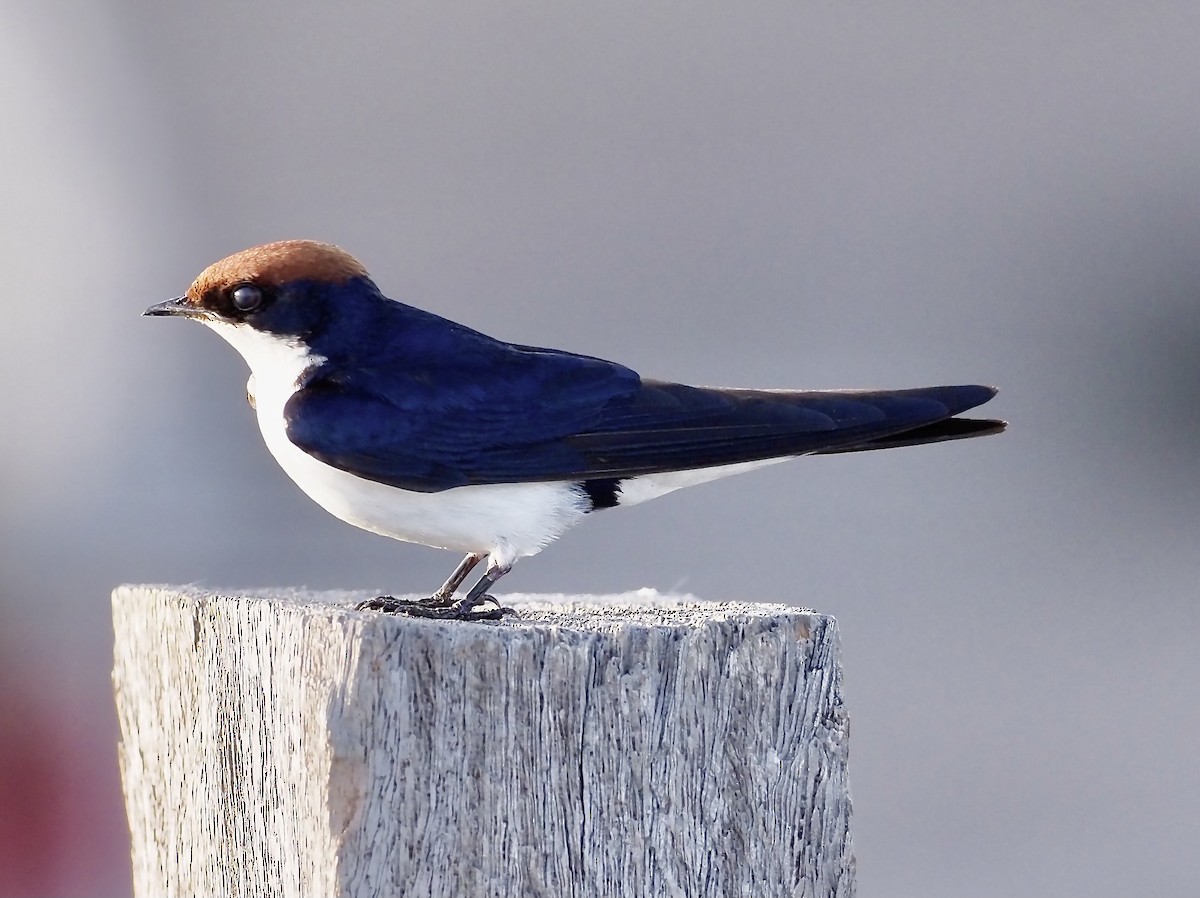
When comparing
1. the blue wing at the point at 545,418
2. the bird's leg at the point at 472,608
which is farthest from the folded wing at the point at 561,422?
the bird's leg at the point at 472,608

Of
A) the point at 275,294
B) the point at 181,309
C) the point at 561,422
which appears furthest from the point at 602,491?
the point at 181,309

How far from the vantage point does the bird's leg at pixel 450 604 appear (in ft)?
5.75

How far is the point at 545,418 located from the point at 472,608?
0.28 m

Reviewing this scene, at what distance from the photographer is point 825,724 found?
1.46 metres

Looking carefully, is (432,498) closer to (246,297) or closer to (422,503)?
(422,503)

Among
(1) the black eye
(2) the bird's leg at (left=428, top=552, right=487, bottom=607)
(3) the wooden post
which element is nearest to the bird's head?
(1) the black eye

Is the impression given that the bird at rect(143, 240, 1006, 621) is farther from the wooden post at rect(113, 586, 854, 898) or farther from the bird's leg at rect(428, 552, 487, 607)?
the wooden post at rect(113, 586, 854, 898)

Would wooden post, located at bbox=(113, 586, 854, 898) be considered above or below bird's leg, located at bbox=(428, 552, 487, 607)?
below

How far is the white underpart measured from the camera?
1886 millimetres

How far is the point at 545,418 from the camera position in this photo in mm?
1955

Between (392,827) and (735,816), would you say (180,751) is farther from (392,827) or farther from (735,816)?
(735,816)

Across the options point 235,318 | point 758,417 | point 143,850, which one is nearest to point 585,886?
point 143,850

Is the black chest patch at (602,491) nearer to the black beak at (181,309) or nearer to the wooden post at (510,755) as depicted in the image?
the wooden post at (510,755)

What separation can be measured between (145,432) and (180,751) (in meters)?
3.40
